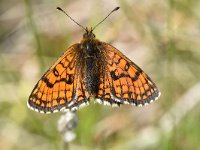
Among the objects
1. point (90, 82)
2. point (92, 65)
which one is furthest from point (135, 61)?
point (90, 82)

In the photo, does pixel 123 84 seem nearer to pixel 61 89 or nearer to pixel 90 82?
pixel 90 82

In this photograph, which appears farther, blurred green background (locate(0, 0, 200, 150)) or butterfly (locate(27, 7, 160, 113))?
blurred green background (locate(0, 0, 200, 150))

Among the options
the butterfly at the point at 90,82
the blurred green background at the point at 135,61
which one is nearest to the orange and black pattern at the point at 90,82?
the butterfly at the point at 90,82

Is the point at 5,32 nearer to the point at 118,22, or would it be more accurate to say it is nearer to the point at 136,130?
the point at 118,22

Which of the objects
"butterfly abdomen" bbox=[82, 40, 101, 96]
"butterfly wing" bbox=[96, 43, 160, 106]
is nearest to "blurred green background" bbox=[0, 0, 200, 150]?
"butterfly abdomen" bbox=[82, 40, 101, 96]

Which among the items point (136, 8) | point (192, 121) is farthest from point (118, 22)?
point (192, 121)

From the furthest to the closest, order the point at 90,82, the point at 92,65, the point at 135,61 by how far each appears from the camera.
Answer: the point at 135,61
the point at 92,65
the point at 90,82

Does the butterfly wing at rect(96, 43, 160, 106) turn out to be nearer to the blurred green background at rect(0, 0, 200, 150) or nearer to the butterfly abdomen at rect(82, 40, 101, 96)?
the butterfly abdomen at rect(82, 40, 101, 96)
